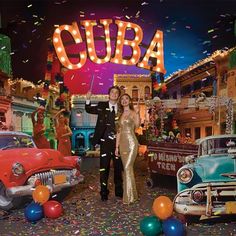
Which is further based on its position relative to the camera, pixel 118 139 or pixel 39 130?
pixel 39 130

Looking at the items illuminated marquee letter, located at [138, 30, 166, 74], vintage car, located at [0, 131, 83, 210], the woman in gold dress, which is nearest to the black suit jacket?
the woman in gold dress

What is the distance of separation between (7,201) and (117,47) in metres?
3.09

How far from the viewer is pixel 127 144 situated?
4.59 meters

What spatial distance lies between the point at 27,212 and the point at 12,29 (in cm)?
372

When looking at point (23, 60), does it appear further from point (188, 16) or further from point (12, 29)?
point (188, 16)

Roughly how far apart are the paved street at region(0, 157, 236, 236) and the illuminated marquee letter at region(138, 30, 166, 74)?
2174 mm

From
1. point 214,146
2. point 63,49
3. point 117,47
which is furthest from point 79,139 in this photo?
point 214,146

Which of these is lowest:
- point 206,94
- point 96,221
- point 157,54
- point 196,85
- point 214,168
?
point 96,221

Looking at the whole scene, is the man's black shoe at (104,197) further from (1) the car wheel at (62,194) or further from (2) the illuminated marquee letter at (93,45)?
(2) the illuminated marquee letter at (93,45)

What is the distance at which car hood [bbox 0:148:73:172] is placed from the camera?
4.17m

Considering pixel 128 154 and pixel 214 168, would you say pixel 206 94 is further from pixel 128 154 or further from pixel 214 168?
pixel 214 168

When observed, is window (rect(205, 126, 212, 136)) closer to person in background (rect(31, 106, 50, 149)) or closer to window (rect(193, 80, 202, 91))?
window (rect(193, 80, 202, 91))

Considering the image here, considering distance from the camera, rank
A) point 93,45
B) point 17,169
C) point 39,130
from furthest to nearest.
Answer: point 93,45 → point 39,130 → point 17,169

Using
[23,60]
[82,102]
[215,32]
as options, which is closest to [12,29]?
[23,60]
